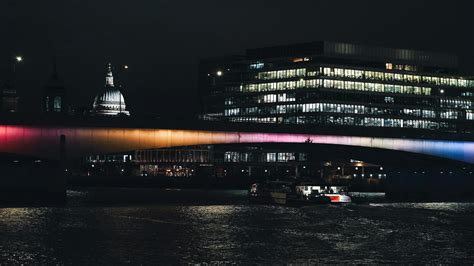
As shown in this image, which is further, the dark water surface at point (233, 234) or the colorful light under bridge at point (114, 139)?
the colorful light under bridge at point (114, 139)

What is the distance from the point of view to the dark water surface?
66000 millimetres

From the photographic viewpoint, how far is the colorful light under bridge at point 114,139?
377ft

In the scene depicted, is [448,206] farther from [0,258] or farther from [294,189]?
[0,258]

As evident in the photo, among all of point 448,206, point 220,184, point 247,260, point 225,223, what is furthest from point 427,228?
point 220,184

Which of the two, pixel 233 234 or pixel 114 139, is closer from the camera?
pixel 233 234

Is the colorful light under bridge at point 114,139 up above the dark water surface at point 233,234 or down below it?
above

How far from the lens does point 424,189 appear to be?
15175 centimetres

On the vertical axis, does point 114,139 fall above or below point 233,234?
above

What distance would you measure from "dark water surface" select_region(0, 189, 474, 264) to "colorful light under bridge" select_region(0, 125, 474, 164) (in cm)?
781

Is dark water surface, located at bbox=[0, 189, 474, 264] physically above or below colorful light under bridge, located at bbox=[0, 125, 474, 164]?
below

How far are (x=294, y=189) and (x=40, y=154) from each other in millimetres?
29370

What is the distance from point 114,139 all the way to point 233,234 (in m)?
44.0

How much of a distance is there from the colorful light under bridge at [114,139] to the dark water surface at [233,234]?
Answer: 25.6 ft

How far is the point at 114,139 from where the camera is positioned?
121688mm
